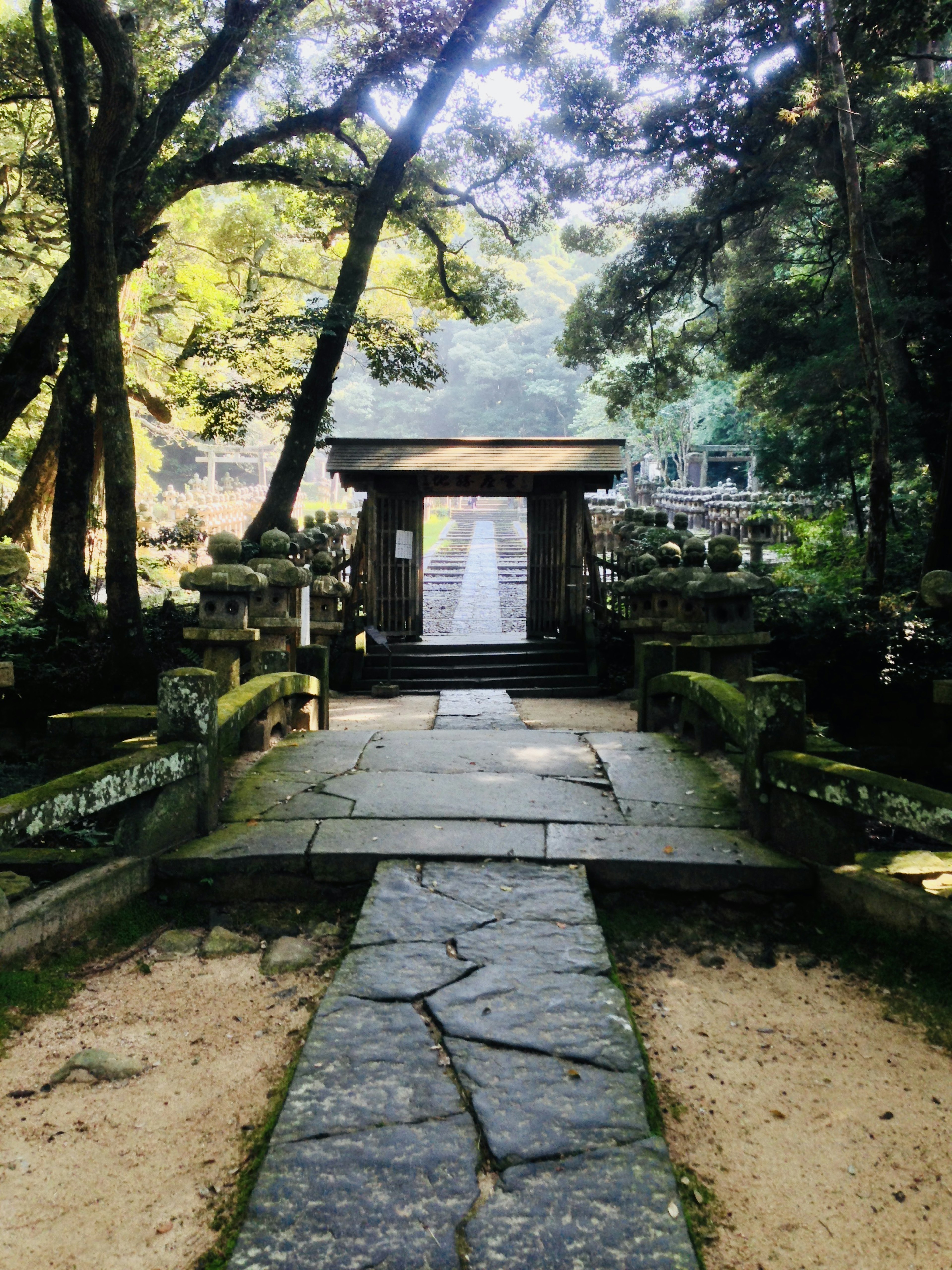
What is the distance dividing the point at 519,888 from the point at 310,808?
1.29 metres

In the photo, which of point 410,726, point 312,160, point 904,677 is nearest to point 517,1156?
point 410,726

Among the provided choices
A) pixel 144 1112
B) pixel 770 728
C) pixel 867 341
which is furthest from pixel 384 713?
pixel 144 1112

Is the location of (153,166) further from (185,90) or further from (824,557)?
(824,557)

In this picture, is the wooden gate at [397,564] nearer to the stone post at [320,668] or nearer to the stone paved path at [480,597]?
the stone paved path at [480,597]

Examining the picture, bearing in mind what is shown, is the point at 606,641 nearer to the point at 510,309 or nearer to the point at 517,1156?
the point at 510,309

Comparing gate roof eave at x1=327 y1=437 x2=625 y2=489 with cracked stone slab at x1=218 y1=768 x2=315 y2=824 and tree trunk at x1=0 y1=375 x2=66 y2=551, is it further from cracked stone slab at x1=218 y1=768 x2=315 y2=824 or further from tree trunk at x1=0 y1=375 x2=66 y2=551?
cracked stone slab at x1=218 y1=768 x2=315 y2=824

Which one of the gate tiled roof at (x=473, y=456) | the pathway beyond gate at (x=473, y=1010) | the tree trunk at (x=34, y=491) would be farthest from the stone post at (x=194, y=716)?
the tree trunk at (x=34, y=491)

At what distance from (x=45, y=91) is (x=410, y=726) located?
Result: 9.87 meters

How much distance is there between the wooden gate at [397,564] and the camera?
13914mm

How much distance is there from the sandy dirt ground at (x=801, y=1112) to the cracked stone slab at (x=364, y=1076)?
2.31 ft

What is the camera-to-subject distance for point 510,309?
49.8 feet

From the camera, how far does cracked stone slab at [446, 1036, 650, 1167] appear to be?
215cm

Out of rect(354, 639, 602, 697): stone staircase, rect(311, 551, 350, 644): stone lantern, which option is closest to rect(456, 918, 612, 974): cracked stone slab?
rect(311, 551, 350, 644): stone lantern

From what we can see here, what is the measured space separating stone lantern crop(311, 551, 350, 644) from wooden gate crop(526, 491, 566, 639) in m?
3.95
